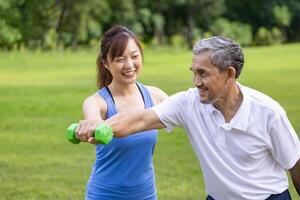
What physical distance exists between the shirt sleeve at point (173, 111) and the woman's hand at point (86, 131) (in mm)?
303

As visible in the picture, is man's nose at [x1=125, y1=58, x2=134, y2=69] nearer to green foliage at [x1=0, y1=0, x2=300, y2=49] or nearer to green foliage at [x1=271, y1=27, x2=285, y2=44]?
green foliage at [x1=0, y1=0, x2=300, y2=49]

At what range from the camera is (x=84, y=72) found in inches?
948

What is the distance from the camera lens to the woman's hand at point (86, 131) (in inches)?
129

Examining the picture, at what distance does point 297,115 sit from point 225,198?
10.3 metres

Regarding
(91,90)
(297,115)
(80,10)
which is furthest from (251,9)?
(297,115)

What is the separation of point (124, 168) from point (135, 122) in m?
0.70

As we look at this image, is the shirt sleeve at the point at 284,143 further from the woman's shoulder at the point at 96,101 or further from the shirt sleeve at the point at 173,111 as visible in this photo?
the woman's shoulder at the point at 96,101

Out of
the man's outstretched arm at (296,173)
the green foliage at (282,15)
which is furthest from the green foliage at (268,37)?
the man's outstretched arm at (296,173)

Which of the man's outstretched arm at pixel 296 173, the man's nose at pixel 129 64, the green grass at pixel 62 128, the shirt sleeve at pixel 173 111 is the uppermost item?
the man's nose at pixel 129 64

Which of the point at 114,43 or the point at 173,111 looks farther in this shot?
the point at 114,43

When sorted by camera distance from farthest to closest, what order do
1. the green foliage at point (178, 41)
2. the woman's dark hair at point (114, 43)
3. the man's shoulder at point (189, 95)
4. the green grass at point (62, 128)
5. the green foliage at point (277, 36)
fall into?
the green foliage at point (277, 36) < the green foliage at point (178, 41) < the green grass at point (62, 128) < the woman's dark hair at point (114, 43) < the man's shoulder at point (189, 95)

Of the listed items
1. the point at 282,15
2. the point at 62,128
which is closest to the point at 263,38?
the point at 282,15

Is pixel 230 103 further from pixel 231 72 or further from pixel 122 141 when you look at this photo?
pixel 122 141

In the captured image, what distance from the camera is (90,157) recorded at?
959cm
